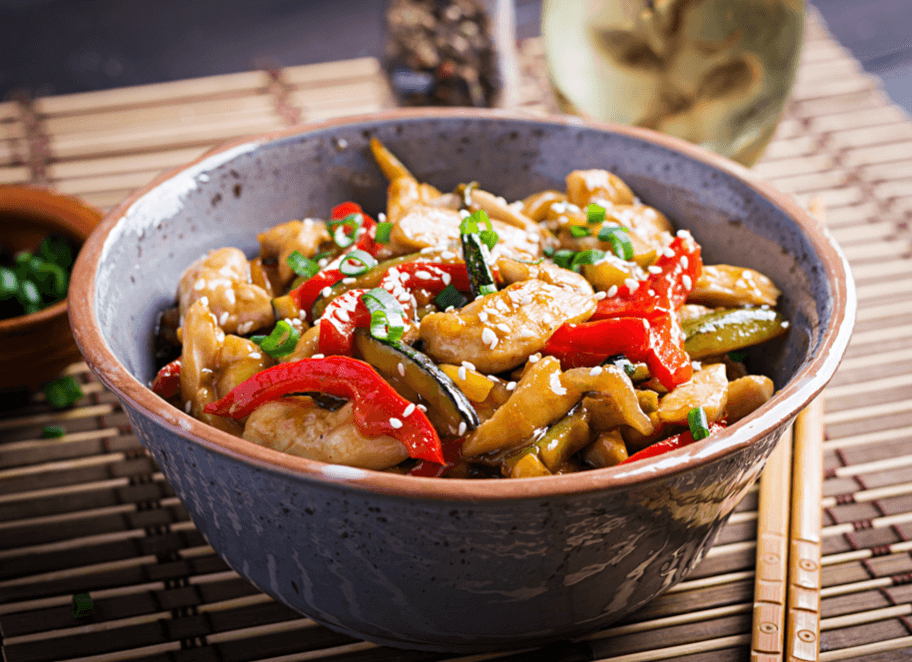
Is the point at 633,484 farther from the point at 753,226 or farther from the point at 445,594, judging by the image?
the point at 753,226

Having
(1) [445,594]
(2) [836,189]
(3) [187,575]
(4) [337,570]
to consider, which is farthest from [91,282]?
(2) [836,189]

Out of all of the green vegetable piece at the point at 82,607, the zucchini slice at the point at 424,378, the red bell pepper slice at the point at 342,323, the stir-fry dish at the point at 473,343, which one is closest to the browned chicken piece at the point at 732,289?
the stir-fry dish at the point at 473,343

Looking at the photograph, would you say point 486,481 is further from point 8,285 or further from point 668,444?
point 8,285

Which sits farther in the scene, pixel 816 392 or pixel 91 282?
pixel 91 282

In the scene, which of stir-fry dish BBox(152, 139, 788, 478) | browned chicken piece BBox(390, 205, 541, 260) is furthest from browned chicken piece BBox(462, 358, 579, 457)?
browned chicken piece BBox(390, 205, 541, 260)

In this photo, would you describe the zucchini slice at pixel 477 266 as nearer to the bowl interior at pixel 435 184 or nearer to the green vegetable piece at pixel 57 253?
the bowl interior at pixel 435 184
